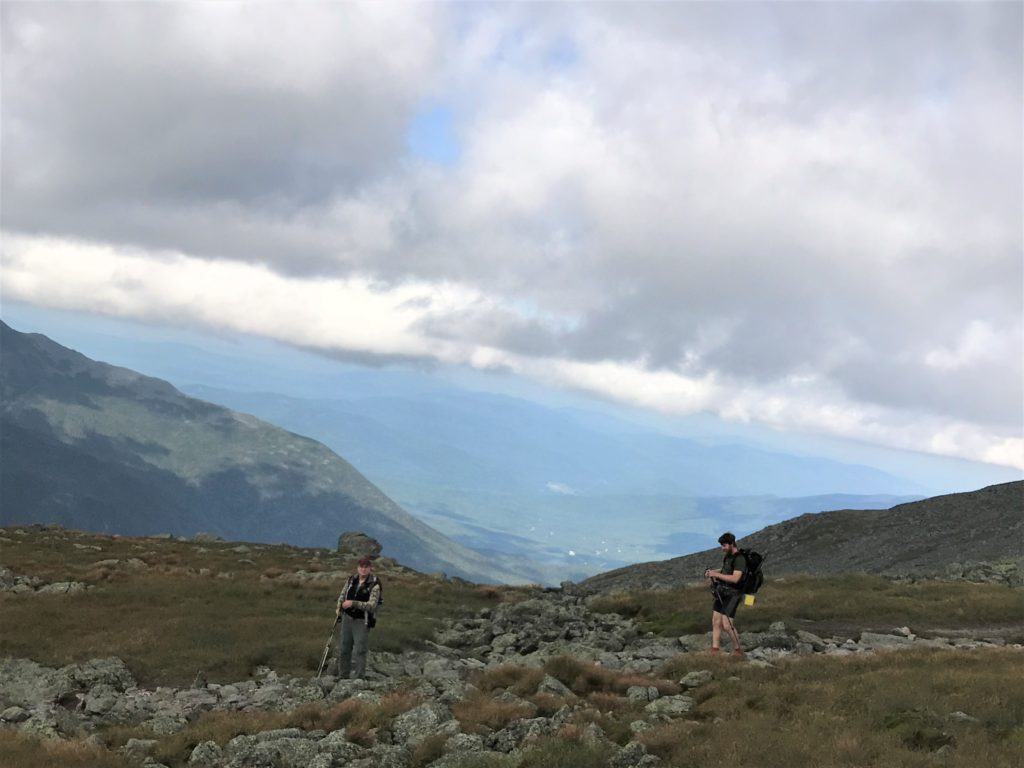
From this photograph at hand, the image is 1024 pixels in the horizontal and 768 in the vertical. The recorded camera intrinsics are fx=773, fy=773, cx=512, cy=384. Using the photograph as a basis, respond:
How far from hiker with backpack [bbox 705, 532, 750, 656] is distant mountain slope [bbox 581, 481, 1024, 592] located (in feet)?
124

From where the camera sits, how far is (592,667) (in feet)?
73.5

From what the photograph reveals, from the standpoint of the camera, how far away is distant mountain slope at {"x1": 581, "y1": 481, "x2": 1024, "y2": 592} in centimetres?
6372

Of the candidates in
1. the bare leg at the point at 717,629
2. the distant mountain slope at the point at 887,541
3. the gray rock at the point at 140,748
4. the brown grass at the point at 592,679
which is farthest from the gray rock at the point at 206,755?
the distant mountain slope at the point at 887,541

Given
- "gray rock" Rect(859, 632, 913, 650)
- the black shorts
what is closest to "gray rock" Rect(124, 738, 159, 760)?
the black shorts

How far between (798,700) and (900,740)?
3559mm

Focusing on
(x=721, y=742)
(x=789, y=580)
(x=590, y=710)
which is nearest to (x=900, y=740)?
(x=721, y=742)

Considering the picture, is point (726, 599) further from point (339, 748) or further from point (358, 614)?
point (339, 748)

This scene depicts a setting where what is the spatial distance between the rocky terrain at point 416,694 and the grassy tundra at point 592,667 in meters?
0.46

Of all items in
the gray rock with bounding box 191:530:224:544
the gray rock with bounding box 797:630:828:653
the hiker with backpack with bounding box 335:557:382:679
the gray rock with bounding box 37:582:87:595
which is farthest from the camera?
the gray rock with bounding box 191:530:224:544

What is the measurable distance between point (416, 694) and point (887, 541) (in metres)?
65.5

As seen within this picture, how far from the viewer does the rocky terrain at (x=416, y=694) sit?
16078 mm

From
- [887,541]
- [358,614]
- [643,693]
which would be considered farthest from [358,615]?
[887,541]

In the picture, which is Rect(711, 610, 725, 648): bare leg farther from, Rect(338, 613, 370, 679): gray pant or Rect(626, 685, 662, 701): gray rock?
Rect(338, 613, 370, 679): gray pant

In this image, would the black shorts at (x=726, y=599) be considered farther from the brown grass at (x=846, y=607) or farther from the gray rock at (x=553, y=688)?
the brown grass at (x=846, y=607)
